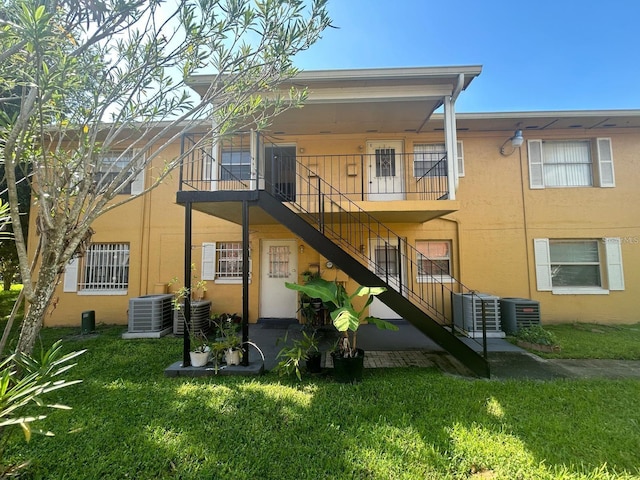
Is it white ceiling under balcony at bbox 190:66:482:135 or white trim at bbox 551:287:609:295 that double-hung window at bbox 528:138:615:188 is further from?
white ceiling under balcony at bbox 190:66:482:135

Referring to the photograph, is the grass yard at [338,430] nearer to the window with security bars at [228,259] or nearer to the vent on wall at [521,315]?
the vent on wall at [521,315]

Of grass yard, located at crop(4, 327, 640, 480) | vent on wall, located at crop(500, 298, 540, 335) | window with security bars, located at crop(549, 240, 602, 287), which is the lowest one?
grass yard, located at crop(4, 327, 640, 480)

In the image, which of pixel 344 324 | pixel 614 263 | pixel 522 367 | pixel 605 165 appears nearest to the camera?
pixel 344 324

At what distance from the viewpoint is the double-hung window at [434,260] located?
8102mm

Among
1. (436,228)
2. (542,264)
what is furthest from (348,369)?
(542,264)

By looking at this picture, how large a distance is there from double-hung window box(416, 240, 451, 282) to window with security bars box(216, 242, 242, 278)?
17.6ft

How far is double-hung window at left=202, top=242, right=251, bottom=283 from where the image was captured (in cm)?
830

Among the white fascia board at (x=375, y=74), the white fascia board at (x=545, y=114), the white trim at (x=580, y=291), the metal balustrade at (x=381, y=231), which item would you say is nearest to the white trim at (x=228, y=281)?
the metal balustrade at (x=381, y=231)

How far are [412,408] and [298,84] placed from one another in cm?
609

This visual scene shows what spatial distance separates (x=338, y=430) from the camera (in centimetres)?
311

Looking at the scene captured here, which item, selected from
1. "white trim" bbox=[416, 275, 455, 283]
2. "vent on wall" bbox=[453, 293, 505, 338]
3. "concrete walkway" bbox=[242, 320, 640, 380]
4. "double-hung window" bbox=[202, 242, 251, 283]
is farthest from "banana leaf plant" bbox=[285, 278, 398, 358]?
"double-hung window" bbox=[202, 242, 251, 283]

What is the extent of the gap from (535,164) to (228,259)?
9.53 meters

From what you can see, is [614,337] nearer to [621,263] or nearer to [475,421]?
[621,263]

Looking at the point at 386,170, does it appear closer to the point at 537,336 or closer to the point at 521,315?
→ the point at 521,315
